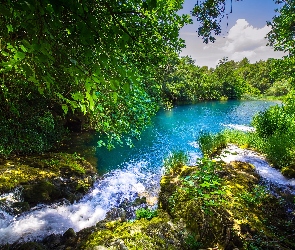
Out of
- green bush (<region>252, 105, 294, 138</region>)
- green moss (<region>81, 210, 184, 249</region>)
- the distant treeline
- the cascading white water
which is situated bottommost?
green moss (<region>81, 210, 184, 249</region>)

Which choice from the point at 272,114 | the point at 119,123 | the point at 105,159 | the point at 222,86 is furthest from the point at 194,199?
the point at 222,86

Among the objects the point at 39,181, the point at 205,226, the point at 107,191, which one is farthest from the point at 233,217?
the point at 39,181

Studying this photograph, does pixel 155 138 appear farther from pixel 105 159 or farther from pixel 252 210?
pixel 252 210

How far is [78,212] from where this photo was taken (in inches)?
328

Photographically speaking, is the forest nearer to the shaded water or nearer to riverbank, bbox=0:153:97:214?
riverbank, bbox=0:153:97:214

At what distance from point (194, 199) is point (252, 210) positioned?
1787 mm

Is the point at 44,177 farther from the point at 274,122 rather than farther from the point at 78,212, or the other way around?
the point at 274,122

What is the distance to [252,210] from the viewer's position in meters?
5.68

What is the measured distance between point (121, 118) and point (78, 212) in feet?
13.7

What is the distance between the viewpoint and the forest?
2.49 m

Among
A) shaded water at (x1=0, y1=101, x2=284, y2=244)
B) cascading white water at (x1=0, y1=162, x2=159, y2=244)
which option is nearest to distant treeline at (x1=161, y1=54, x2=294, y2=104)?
shaded water at (x1=0, y1=101, x2=284, y2=244)

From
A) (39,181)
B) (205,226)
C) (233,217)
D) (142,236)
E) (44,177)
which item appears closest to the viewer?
(142,236)

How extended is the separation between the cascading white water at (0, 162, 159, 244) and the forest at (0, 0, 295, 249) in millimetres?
444

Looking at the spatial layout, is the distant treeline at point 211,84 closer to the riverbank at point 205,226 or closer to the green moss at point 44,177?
the green moss at point 44,177
